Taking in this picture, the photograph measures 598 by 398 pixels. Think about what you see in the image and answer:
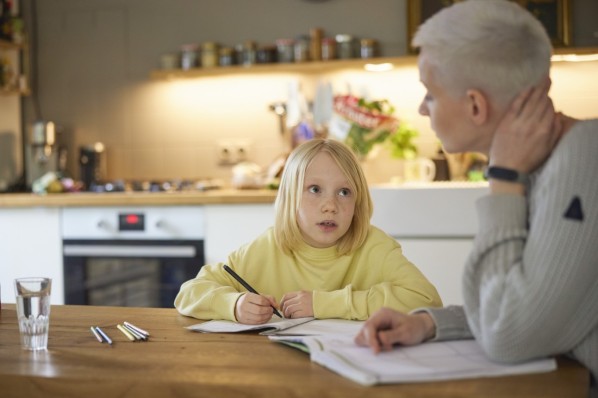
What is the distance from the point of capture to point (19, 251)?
3.52 metres

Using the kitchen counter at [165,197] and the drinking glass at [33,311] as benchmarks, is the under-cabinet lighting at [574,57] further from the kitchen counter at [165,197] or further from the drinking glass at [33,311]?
the drinking glass at [33,311]

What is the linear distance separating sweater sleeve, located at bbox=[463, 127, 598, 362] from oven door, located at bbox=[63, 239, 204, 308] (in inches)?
93.0

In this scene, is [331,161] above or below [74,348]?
above

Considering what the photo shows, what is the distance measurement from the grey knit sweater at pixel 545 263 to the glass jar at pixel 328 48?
8.67ft

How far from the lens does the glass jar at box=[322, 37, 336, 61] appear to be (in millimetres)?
3629

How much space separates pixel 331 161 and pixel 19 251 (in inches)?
87.9

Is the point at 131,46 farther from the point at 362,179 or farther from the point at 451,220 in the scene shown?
the point at 362,179

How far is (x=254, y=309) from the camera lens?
4.51 feet

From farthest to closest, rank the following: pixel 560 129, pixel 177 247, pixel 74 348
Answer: pixel 177 247 → pixel 74 348 → pixel 560 129

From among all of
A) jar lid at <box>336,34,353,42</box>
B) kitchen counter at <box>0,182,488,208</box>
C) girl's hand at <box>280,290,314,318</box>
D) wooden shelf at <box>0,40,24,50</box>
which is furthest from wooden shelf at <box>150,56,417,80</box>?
girl's hand at <box>280,290,314,318</box>

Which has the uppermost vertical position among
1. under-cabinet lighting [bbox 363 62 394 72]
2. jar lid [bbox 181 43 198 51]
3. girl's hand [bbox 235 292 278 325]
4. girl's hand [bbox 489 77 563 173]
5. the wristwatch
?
jar lid [bbox 181 43 198 51]

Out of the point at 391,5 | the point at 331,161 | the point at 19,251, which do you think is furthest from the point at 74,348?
the point at 391,5

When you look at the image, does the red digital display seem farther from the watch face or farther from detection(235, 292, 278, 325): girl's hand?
the watch face

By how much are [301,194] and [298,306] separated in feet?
1.15
